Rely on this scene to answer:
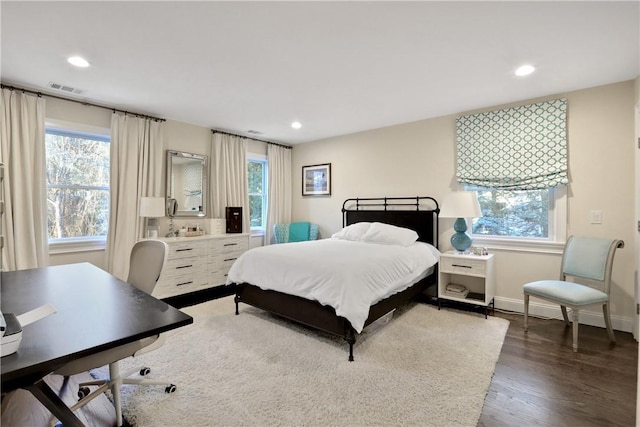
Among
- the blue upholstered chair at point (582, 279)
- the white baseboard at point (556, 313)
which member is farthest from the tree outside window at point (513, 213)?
the white baseboard at point (556, 313)

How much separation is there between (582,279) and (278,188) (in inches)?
177

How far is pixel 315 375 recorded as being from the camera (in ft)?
7.34

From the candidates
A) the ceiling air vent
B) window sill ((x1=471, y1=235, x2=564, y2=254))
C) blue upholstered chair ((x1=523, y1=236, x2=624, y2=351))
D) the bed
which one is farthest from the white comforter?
the ceiling air vent

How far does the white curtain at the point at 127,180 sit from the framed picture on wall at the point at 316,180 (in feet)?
8.41

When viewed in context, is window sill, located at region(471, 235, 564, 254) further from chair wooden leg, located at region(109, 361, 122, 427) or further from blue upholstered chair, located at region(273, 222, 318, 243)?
chair wooden leg, located at region(109, 361, 122, 427)

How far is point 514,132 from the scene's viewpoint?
3.53 m

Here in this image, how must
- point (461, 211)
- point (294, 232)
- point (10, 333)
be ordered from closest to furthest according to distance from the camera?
point (10, 333)
point (461, 211)
point (294, 232)

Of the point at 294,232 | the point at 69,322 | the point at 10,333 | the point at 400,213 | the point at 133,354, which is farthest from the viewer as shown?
the point at 294,232

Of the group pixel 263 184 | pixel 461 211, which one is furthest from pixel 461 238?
pixel 263 184

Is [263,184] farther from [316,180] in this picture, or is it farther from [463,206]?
[463,206]

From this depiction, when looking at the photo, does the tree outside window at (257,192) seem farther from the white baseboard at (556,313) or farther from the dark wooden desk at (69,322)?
the white baseboard at (556,313)

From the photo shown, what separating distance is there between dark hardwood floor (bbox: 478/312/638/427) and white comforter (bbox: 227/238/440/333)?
102cm

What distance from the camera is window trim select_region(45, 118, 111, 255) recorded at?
3377 millimetres

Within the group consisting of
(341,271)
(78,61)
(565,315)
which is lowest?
(565,315)
